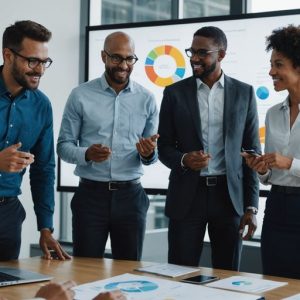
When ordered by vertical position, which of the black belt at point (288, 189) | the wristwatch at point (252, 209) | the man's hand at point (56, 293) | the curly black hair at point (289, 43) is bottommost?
the wristwatch at point (252, 209)

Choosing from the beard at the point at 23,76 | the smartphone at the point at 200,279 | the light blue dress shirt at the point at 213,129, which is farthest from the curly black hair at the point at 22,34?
the smartphone at the point at 200,279

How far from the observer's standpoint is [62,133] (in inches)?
131

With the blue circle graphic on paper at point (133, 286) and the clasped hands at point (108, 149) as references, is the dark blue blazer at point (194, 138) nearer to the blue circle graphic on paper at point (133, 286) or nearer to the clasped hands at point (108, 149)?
the clasped hands at point (108, 149)

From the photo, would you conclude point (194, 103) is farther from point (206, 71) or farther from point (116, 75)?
point (116, 75)

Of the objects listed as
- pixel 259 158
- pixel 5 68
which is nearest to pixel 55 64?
pixel 5 68

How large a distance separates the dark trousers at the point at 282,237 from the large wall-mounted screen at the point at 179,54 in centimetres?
→ 132

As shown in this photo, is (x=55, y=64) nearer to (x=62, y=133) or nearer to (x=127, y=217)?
(x=62, y=133)

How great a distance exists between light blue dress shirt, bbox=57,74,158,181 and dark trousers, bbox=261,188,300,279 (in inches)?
31.8

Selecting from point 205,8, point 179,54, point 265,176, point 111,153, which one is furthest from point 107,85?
point 205,8

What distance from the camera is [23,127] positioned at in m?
2.84

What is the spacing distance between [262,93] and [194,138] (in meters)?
1.03

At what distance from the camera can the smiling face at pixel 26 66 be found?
2.81 m

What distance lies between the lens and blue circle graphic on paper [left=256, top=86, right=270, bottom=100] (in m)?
3.91

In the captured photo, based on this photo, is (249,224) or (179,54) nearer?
(249,224)
